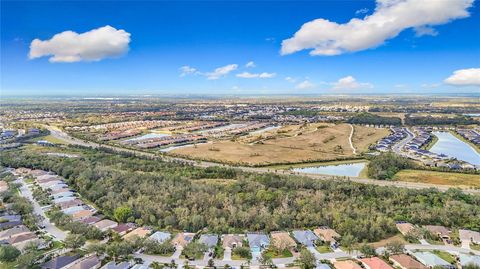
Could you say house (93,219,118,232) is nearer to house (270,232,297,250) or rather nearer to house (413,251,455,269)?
house (270,232,297,250)

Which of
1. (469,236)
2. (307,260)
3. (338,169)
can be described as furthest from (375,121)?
(307,260)

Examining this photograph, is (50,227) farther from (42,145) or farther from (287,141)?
(287,141)

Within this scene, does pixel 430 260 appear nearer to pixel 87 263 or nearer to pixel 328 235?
pixel 328 235

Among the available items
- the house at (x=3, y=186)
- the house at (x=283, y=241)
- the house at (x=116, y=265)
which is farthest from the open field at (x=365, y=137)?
the house at (x=3, y=186)

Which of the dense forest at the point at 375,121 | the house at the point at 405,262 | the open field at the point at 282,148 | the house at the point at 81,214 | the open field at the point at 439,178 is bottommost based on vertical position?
the house at the point at 405,262

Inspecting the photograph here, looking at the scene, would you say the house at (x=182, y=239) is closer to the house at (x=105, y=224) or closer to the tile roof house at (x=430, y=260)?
the house at (x=105, y=224)
